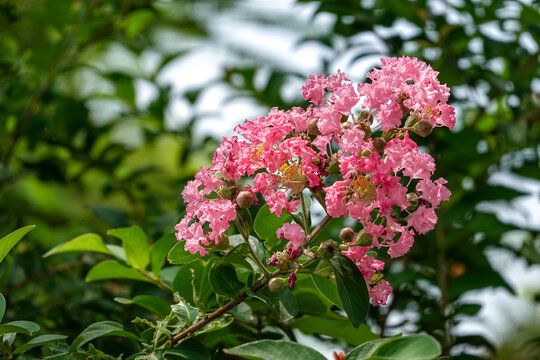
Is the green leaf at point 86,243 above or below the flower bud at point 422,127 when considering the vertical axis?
below

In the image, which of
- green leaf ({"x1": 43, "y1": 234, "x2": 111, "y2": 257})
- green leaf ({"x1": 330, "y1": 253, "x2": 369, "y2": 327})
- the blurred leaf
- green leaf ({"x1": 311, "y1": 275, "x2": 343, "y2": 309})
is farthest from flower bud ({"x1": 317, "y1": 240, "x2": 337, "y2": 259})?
the blurred leaf

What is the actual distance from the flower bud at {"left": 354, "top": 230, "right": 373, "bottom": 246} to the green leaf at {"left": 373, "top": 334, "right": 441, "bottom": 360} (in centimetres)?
15

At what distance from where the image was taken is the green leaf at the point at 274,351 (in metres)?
0.61

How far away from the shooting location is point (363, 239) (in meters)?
0.74

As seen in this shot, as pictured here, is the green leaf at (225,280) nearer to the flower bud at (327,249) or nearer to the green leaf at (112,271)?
the flower bud at (327,249)

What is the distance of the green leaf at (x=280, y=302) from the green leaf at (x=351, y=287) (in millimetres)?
83

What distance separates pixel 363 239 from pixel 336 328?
31cm

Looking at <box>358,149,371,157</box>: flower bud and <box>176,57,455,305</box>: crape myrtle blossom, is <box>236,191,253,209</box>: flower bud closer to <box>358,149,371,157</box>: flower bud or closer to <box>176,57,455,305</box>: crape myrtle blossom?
<box>176,57,455,305</box>: crape myrtle blossom

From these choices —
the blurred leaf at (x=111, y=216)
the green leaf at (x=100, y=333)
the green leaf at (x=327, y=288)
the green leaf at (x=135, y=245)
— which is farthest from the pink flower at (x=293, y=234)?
the blurred leaf at (x=111, y=216)

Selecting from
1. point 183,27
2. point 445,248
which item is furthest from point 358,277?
point 183,27

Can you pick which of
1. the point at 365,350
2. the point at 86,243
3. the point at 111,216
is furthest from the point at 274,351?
the point at 111,216

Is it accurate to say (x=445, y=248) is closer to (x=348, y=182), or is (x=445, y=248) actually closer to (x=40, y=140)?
(x=348, y=182)

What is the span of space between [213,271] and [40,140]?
1307 mm

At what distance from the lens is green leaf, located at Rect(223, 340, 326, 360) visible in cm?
61
